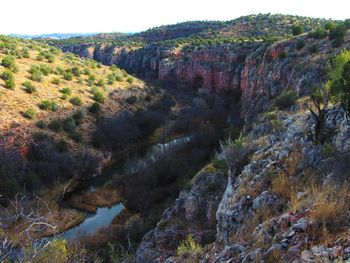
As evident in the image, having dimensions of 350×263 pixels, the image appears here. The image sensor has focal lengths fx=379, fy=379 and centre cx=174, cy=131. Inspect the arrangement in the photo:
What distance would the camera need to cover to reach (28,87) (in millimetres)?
40094

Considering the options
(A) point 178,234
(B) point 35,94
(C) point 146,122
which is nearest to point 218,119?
(C) point 146,122

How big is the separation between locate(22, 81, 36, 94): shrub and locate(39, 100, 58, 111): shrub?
2.32 m

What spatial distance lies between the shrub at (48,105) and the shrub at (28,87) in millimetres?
2316

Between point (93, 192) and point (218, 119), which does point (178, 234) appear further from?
point (218, 119)

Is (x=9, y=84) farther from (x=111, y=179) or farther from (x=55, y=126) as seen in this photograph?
(x=111, y=179)

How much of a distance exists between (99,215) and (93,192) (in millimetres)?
3786

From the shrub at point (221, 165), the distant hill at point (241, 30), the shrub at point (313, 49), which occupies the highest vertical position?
the distant hill at point (241, 30)

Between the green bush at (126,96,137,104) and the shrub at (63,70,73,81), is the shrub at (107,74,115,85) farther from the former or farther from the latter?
the shrub at (63,70,73,81)

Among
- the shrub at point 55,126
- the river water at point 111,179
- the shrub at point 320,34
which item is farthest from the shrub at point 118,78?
the shrub at point 320,34

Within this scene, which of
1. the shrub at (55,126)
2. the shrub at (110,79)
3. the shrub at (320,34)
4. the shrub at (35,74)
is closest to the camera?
the shrub at (320,34)

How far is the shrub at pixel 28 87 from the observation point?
40062mm

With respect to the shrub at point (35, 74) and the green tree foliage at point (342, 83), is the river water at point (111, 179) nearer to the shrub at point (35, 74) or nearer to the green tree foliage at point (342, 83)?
the shrub at point (35, 74)

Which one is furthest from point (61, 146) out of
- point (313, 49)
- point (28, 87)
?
point (313, 49)

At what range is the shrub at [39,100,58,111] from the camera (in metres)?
38.8
